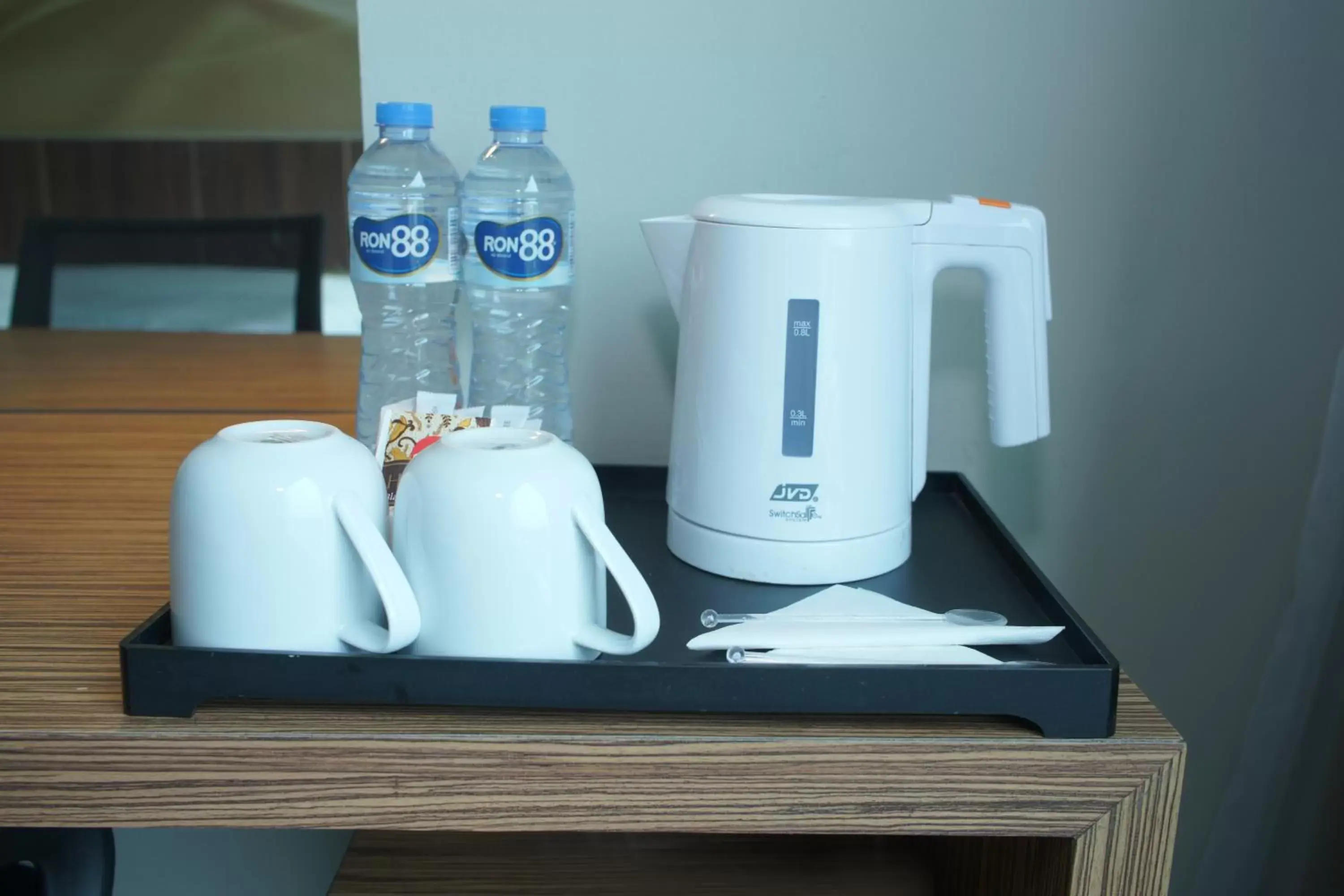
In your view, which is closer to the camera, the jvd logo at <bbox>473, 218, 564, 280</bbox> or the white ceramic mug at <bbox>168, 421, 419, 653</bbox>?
the white ceramic mug at <bbox>168, 421, 419, 653</bbox>

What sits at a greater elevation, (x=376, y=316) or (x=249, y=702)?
(x=376, y=316)

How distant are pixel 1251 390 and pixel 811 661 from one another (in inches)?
22.5

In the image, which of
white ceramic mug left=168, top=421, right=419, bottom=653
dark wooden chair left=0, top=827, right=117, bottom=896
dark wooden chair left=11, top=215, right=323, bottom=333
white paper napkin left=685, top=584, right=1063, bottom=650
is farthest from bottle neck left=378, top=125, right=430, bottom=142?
Answer: dark wooden chair left=11, top=215, right=323, bottom=333

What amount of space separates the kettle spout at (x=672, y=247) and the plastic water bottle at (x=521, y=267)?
0.23 ft

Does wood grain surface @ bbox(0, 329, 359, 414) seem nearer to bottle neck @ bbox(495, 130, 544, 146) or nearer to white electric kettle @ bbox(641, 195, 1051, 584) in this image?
bottle neck @ bbox(495, 130, 544, 146)

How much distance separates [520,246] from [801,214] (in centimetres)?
19

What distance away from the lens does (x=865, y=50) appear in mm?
814

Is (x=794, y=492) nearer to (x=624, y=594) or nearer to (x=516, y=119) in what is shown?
(x=624, y=594)

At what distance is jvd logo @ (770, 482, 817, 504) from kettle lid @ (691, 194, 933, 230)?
0.14 m

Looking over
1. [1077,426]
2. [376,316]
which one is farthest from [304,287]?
[1077,426]

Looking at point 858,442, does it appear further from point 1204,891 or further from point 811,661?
point 1204,891

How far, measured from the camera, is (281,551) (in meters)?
0.50

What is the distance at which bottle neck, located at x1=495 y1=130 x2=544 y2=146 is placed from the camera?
0.69 metres

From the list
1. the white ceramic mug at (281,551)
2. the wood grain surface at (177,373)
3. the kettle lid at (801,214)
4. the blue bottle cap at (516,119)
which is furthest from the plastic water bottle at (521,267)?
the wood grain surface at (177,373)
